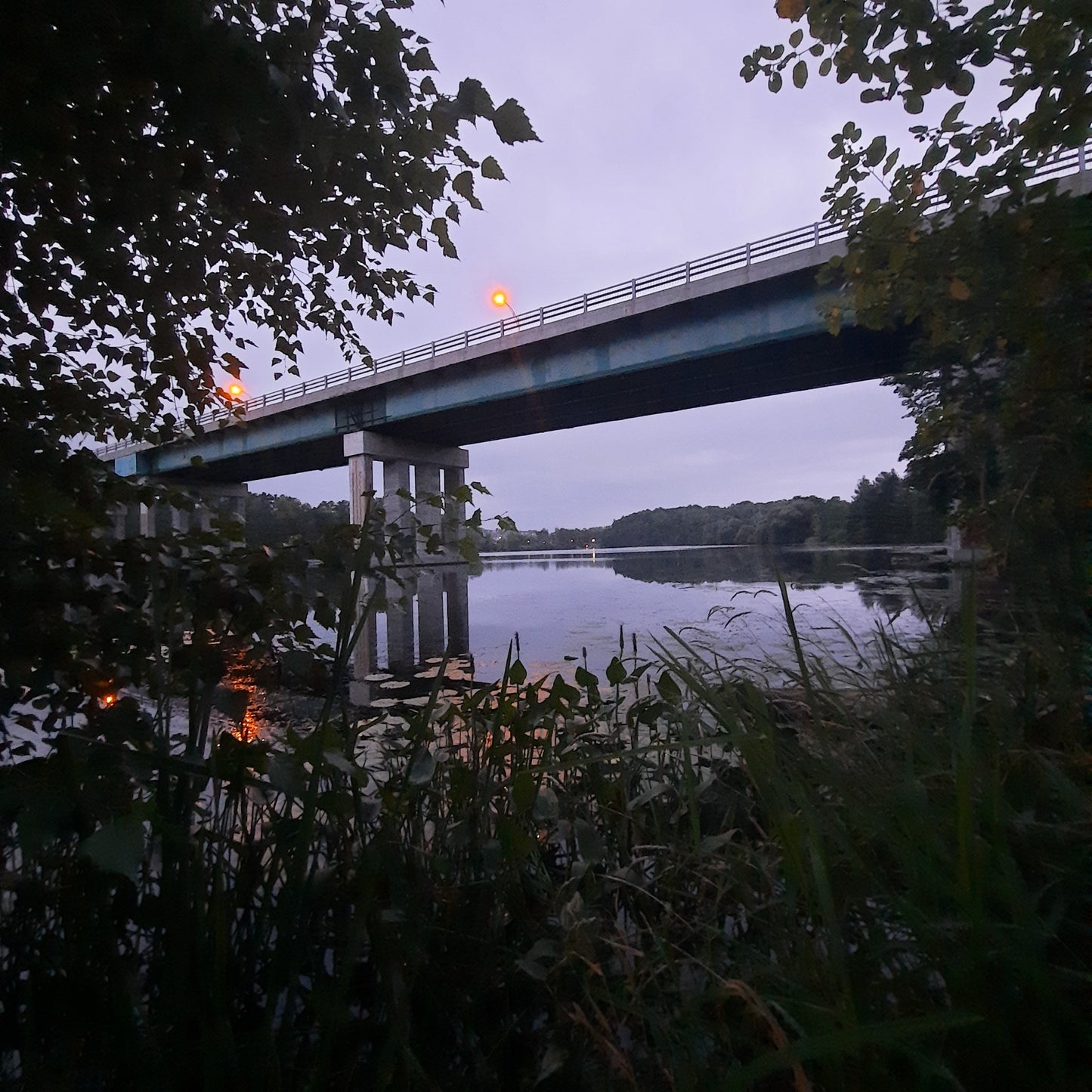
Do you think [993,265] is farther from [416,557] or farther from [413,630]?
[413,630]

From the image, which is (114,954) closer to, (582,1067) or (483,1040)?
(483,1040)

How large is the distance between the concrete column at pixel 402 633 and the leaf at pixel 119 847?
87cm

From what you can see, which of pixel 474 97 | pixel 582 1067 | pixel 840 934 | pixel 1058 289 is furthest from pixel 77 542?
pixel 1058 289

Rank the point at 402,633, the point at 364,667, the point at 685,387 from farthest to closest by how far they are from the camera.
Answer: the point at 685,387 < the point at 402,633 < the point at 364,667

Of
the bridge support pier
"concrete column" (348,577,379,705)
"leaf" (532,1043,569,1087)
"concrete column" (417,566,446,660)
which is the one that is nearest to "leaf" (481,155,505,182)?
the bridge support pier

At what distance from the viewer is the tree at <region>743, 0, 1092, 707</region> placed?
1883 millimetres

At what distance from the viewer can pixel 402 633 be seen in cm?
1150

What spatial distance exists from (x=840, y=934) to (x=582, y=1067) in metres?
0.72

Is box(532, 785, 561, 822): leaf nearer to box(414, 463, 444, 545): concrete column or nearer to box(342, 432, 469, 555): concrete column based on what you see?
box(414, 463, 444, 545): concrete column

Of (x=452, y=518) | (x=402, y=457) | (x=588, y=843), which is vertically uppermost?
(x=402, y=457)

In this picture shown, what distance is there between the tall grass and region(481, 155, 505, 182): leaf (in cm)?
118

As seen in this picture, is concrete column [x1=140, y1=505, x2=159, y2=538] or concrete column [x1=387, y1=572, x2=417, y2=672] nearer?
concrete column [x1=140, y1=505, x2=159, y2=538]

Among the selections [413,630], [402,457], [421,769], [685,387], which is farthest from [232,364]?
[402,457]

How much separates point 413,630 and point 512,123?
430 inches
